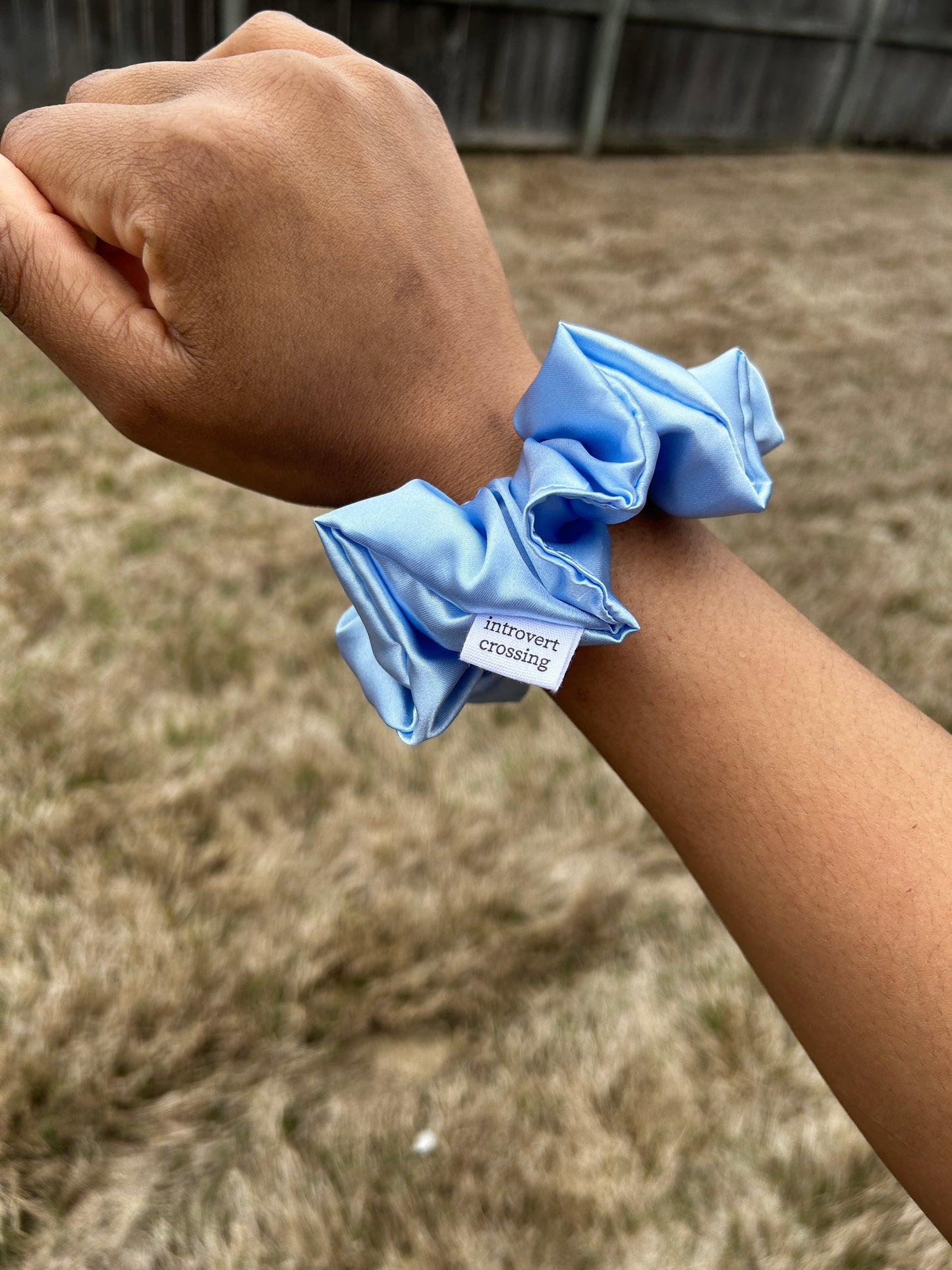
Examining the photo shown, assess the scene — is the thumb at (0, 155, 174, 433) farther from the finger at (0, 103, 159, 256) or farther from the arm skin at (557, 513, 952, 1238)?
the arm skin at (557, 513, 952, 1238)

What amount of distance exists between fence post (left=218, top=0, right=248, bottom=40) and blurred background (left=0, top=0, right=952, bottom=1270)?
1.89m

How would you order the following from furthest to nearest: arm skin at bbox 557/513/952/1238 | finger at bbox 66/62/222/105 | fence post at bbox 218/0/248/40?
fence post at bbox 218/0/248/40 < finger at bbox 66/62/222/105 < arm skin at bbox 557/513/952/1238

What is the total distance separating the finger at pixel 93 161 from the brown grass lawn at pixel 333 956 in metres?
0.93

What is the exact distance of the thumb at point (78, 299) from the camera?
2.38 ft

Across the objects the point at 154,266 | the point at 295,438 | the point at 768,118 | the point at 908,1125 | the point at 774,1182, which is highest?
the point at 154,266

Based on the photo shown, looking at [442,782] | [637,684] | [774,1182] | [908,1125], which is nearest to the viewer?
[908,1125]

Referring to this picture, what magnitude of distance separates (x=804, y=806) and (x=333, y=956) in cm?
88

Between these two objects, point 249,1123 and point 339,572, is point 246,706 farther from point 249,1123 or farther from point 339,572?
point 339,572

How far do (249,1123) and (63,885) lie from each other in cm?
42

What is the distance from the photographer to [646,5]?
4742mm

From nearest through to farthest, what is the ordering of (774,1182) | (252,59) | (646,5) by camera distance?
(252,59), (774,1182), (646,5)

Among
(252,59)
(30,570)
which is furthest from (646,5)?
(252,59)

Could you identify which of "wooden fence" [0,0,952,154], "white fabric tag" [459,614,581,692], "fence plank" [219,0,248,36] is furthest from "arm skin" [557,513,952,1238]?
"fence plank" [219,0,248,36]

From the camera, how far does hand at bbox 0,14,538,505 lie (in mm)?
707
